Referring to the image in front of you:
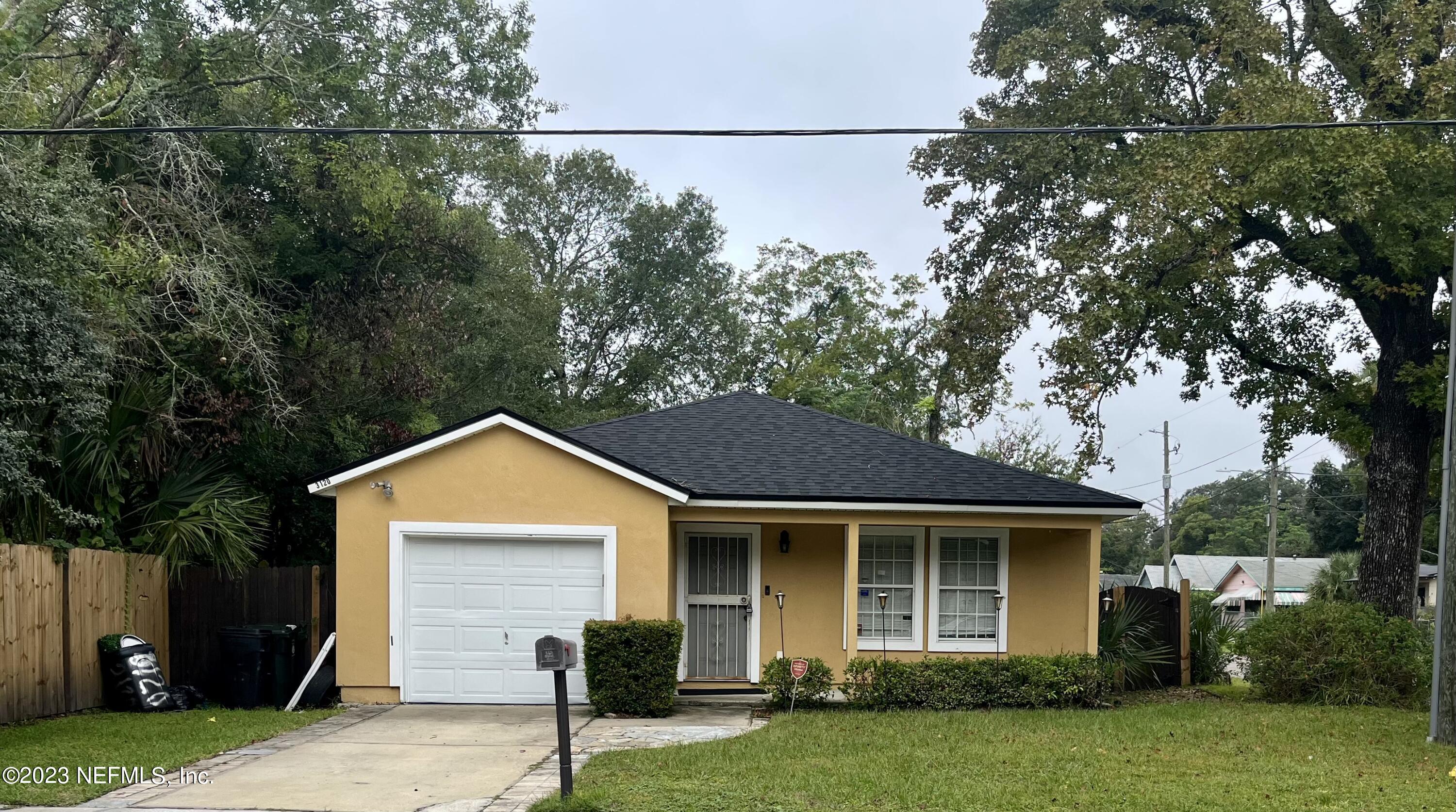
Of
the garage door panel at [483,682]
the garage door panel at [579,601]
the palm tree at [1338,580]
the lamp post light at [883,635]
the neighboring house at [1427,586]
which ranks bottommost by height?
the neighboring house at [1427,586]

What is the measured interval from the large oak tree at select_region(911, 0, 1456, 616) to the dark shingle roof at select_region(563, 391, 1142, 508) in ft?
11.8

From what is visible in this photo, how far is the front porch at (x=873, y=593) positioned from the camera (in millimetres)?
15406

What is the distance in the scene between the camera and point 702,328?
41219 mm

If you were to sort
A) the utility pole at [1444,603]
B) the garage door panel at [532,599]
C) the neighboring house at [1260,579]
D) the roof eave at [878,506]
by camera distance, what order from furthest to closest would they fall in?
the neighboring house at [1260,579], the roof eave at [878,506], the garage door panel at [532,599], the utility pole at [1444,603]

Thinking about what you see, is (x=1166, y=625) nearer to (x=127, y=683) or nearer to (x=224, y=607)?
(x=224, y=607)

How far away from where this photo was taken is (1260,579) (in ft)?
182

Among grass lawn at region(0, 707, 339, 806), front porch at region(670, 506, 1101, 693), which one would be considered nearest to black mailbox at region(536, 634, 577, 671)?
grass lawn at region(0, 707, 339, 806)

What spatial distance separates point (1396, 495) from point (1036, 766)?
12.1 metres

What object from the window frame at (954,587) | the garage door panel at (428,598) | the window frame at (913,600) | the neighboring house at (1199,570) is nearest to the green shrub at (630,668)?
the garage door panel at (428,598)

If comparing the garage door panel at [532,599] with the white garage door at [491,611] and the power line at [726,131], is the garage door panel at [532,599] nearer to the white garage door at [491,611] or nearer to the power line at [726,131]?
the white garage door at [491,611]

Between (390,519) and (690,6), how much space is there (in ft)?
22.6

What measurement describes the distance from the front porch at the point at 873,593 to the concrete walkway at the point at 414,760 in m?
1.83

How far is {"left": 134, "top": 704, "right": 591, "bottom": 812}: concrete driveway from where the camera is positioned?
8.30 metres

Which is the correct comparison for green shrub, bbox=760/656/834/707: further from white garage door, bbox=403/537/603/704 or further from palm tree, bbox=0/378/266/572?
palm tree, bbox=0/378/266/572
